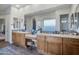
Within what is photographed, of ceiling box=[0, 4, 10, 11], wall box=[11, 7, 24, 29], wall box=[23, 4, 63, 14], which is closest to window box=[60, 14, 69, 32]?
wall box=[23, 4, 63, 14]

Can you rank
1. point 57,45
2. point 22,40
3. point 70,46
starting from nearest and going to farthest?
point 70,46, point 57,45, point 22,40

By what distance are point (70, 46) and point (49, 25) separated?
53 cm

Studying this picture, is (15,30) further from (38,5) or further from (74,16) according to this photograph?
(74,16)

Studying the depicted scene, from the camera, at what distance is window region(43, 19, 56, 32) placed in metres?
2.78

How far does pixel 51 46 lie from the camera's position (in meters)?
2.80

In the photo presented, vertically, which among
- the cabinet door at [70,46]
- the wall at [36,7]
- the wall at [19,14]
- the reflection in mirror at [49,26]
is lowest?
the cabinet door at [70,46]

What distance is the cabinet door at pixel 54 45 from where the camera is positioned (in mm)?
2741

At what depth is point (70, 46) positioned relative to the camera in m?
2.66

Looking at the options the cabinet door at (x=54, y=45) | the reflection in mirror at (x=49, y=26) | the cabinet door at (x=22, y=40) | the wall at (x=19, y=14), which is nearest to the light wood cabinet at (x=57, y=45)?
the cabinet door at (x=54, y=45)

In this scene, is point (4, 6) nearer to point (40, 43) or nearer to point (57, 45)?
point (40, 43)

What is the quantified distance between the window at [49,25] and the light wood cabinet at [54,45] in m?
0.15

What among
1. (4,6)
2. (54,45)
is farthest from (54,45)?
(4,6)

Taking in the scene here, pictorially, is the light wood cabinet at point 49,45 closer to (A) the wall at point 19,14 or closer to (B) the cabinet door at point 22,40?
(B) the cabinet door at point 22,40

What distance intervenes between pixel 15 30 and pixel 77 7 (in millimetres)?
1206
